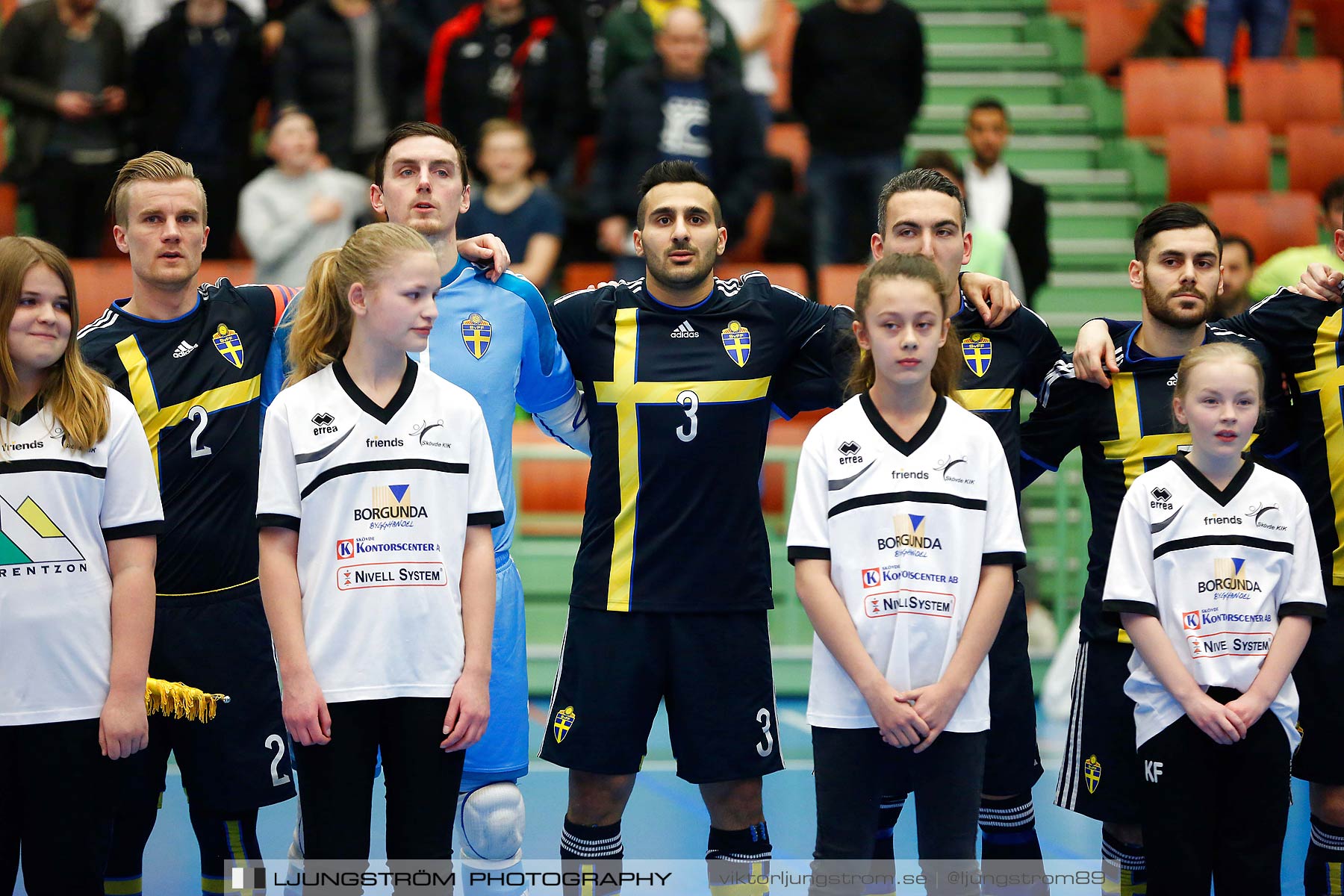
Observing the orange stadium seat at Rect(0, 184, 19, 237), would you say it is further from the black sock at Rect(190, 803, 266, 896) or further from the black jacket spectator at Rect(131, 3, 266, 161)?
the black sock at Rect(190, 803, 266, 896)

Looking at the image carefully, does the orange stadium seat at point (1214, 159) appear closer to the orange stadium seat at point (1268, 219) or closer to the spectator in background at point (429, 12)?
the orange stadium seat at point (1268, 219)

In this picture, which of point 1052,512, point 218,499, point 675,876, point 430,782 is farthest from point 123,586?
point 1052,512

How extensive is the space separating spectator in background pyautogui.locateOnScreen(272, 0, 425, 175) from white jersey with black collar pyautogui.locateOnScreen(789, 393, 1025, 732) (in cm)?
619

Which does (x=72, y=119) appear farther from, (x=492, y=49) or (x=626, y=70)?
(x=626, y=70)

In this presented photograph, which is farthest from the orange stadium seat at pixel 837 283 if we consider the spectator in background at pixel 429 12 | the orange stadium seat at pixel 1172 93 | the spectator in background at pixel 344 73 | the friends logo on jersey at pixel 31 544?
the friends logo on jersey at pixel 31 544

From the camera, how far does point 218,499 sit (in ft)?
13.6

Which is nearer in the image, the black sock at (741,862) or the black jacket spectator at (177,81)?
the black sock at (741,862)

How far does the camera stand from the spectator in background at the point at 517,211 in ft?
27.5

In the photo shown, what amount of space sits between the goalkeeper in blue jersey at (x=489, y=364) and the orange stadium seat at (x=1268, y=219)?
266 inches

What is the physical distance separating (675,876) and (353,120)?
18.9 feet

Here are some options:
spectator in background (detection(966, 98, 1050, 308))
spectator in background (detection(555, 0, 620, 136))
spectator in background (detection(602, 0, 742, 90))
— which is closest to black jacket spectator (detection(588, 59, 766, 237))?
spectator in background (detection(602, 0, 742, 90))

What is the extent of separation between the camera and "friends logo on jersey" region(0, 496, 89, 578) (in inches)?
136

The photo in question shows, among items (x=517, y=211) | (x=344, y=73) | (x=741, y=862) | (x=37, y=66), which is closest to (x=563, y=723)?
(x=741, y=862)

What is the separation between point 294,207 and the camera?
853cm
